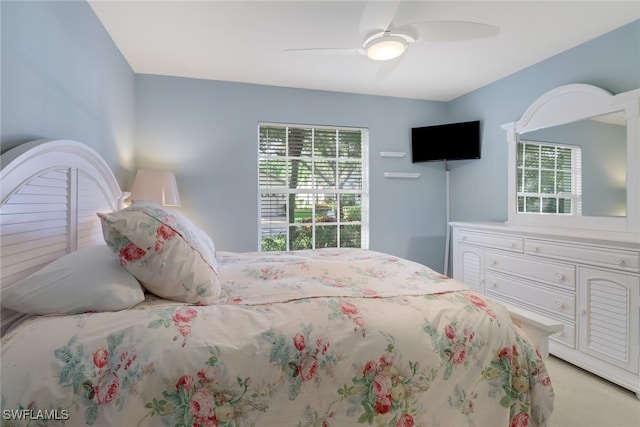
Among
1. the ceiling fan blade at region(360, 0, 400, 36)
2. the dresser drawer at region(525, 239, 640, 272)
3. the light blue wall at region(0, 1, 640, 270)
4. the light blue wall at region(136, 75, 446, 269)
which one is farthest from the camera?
the light blue wall at region(136, 75, 446, 269)

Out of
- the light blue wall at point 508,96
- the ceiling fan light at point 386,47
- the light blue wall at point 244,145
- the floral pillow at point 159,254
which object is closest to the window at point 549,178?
the light blue wall at point 508,96

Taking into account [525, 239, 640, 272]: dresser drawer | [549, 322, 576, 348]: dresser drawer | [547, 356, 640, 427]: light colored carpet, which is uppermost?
[525, 239, 640, 272]: dresser drawer

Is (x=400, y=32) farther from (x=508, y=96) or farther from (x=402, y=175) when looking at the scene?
(x=402, y=175)

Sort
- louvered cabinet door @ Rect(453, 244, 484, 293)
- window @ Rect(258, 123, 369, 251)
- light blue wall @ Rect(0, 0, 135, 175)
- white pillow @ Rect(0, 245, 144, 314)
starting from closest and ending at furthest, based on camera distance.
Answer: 1. white pillow @ Rect(0, 245, 144, 314)
2. light blue wall @ Rect(0, 0, 135, 175)
3. louvered cabinet door @ Rect(453, 244, 484, 293)
4. window @ Rect(258, 123, 369, 251)

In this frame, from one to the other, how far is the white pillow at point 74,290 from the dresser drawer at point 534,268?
2657 millimetres

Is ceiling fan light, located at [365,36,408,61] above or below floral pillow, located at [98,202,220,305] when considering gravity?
above

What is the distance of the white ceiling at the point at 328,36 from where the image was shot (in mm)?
1945

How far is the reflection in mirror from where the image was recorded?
2213 mm

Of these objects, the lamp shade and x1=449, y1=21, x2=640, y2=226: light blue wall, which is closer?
x1=449, y1=21, x2=640, y2=226: light blue wall

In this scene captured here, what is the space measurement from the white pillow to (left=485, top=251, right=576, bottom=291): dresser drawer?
266cm

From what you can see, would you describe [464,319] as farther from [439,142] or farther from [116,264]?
[439,142]

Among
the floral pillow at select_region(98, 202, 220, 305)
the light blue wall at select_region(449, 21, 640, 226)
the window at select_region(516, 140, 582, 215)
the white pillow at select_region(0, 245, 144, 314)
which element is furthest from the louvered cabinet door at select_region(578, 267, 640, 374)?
the white pillow at select_region(0, 245, 144, 314)

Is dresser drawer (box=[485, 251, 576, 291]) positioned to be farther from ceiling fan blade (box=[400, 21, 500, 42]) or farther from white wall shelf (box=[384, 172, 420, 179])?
ceiling fan blade (box=[400, 21, 500, 42])

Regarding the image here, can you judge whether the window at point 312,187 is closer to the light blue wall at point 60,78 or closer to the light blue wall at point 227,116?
the light blue wall at point 227,116
